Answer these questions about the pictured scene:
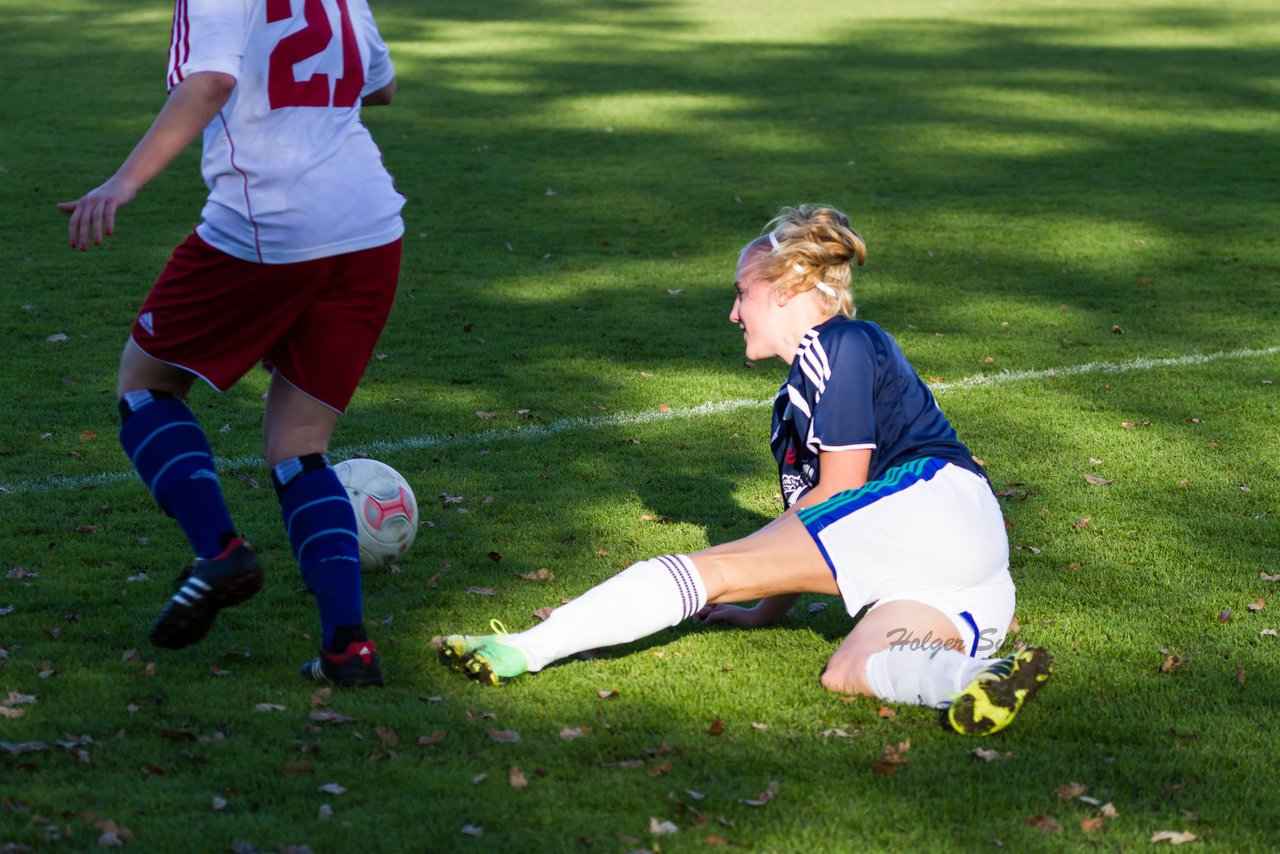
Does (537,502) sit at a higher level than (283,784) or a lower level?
lower

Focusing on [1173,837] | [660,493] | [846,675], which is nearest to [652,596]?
[846,675]

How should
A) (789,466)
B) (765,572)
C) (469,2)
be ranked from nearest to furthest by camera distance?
1. (765,572)
2. (789,466)
3. (469,2)

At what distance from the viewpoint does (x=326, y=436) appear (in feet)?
12.5

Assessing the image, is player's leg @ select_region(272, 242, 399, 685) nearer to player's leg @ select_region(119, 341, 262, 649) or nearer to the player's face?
player's leg @ select_region(119, 341, 262, 649)

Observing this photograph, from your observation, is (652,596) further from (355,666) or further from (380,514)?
(380,514)

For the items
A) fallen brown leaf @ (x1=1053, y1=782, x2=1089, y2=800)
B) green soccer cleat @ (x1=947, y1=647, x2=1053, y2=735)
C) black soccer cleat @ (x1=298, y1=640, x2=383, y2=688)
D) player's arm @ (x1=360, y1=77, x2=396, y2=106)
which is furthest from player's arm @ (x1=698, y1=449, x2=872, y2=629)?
player's arm @ (x1=360, y1=77, x2=396, y2=106)

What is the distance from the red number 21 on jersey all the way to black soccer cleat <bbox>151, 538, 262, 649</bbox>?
1.05 metres

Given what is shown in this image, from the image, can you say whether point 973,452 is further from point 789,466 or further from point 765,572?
point 765,572

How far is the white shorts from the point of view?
3834 millimetres

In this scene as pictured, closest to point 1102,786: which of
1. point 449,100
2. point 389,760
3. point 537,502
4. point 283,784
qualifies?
point 389,760

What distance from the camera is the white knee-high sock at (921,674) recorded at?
3.64 metres

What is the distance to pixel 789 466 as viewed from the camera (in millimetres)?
4242

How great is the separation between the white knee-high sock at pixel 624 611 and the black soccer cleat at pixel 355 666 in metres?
0.37

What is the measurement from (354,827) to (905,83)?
15.8 m
